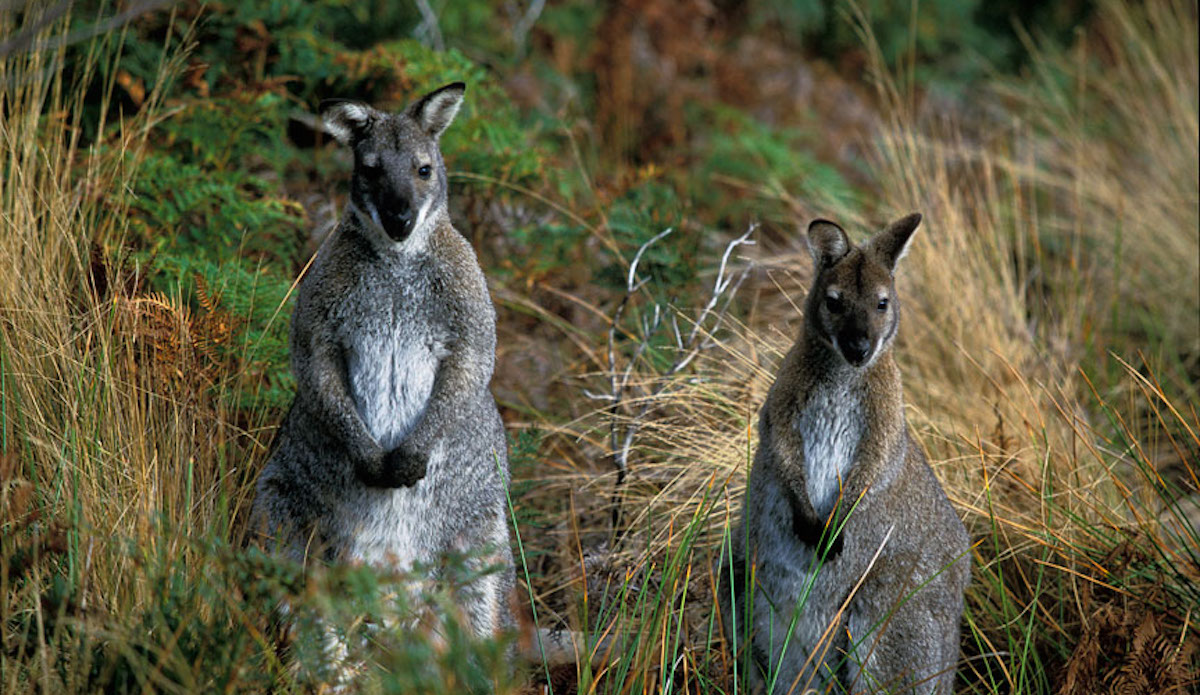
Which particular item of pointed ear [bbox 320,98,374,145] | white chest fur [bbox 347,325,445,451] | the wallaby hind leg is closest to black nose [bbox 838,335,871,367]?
the wallaby hind leg

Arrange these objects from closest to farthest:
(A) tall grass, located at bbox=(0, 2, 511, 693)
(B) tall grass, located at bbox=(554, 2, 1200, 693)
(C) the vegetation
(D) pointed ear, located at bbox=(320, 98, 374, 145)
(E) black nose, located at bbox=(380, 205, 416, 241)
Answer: (A) tall grass, located at bbox=(0, 2, 511, 693) < (C) the vegetation < (E) black nose, located at bbox=(380, 205, 416, 241) < (D) pointed ear, located at bbox=(320, 98, 374, 145) < (B) tall grass, located at bbox=(554, 2, 1200, 693)

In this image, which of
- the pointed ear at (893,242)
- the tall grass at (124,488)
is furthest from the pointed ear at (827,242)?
the tall grass at (124,488)

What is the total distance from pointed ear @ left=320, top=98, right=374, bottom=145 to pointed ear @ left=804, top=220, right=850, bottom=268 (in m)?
1.54

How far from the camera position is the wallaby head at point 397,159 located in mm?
3963

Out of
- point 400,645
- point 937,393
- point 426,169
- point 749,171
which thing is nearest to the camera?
point 400,645

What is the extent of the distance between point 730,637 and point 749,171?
15.2ft

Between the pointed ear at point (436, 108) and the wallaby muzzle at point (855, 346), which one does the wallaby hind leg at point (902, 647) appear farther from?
the pointed ear at point (436, 108)

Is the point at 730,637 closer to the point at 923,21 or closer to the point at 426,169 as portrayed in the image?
the point at 426,169

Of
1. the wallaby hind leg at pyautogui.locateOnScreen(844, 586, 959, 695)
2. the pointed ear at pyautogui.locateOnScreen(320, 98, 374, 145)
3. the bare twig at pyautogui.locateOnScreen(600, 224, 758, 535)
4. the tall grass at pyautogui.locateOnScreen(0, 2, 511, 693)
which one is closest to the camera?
the tall grass at pyautogui.locateOnScreen(0, 2, 511, 693)

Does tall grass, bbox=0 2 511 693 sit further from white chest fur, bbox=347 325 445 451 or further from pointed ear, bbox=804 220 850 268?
pointed ear, bbox=804 220 850 268

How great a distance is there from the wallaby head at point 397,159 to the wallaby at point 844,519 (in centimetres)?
130

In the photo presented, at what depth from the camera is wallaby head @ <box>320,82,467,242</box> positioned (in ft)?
13.0

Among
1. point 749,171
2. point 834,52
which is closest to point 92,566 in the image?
point 749,171

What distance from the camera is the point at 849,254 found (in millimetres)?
4230
